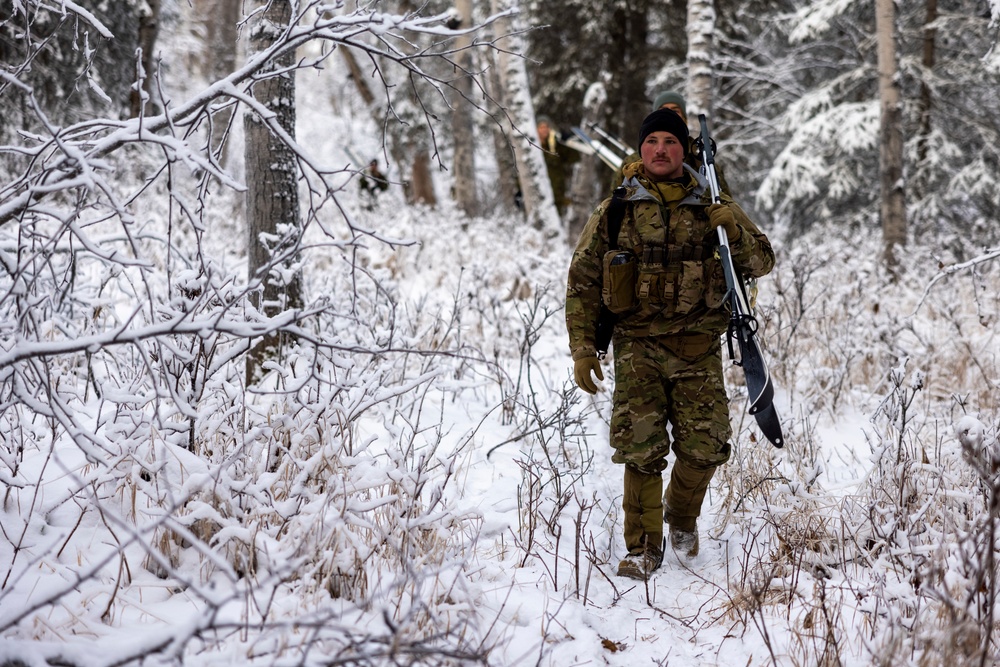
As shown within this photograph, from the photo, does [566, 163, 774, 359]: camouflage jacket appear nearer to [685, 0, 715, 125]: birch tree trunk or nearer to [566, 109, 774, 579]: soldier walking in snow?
[566, 109, 774, 579]: soldier walking in snow

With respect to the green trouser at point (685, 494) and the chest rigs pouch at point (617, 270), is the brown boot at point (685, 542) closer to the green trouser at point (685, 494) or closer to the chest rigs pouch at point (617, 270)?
the green trouser at point (685, 494)

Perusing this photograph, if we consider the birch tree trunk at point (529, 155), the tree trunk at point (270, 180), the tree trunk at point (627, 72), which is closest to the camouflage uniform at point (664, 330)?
the tree trunk at point (270, 180)

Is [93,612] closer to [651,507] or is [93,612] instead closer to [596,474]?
[651,507]

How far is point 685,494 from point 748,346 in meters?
0.70

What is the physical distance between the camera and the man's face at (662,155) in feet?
9.58

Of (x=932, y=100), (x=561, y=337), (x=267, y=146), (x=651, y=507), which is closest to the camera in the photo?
(x=651, y=507)

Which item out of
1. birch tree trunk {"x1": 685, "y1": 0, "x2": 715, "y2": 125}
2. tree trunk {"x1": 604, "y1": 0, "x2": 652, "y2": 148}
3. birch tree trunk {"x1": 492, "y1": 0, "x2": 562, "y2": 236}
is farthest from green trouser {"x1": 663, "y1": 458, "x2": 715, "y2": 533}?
tree trunk {"x1": 604, "y1": 0, "x2": 652, "y2": 148}

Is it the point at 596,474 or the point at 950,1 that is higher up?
the point at 950,1

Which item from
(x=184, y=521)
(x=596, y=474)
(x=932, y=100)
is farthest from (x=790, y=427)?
(x=932, y=100)

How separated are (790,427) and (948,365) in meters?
2.03

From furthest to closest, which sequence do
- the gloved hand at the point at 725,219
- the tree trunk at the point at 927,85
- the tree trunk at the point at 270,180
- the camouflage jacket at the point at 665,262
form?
the tree trunk at the point at 927,85, the tree trunk at the point at 270,180, the camouflage jacket at the point at 665,262, the gloved hand at the point at 725,219

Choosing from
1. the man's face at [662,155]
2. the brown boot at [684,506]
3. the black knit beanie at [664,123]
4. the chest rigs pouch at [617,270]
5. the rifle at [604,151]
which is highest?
the rifle at [604,151]

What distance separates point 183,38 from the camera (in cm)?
1950

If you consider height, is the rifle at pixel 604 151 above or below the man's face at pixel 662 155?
above
